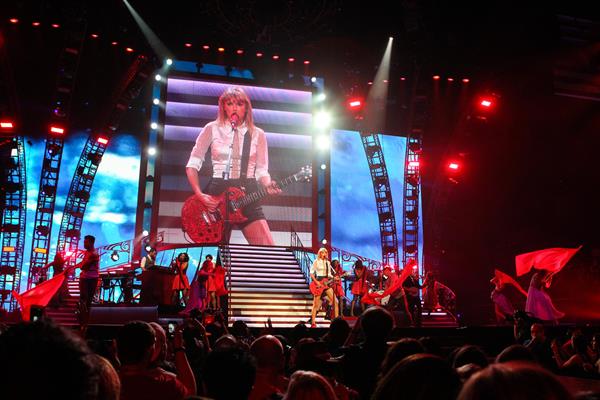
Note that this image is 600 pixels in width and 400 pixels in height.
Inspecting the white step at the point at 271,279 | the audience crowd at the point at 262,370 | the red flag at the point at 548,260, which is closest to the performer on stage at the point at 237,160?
the white step at the point at 271,279

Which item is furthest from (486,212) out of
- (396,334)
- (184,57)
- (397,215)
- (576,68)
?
(184,57)

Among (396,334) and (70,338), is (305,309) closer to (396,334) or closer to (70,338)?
(396,334)

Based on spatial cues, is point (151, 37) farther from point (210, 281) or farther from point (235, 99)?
point (210, 281)

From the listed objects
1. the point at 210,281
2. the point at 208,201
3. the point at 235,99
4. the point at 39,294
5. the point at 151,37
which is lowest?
Answer: the point at 39,294

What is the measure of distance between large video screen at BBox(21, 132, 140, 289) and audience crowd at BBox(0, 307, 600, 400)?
1310 cm

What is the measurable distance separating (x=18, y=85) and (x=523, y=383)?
19241mm

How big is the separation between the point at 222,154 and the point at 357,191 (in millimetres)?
5232

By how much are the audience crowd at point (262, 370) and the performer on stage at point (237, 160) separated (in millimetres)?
13280

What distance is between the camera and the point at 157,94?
18.7 metres

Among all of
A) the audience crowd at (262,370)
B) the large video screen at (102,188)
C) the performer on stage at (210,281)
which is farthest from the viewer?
the large video screen at (102,188)

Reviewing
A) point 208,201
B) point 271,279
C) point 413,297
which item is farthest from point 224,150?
point 413,297

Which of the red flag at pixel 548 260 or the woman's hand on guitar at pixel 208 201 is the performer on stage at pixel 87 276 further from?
the red flag at pixel 548 260

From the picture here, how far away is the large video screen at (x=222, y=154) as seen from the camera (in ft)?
58.7

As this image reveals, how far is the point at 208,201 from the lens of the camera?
17.9 m
